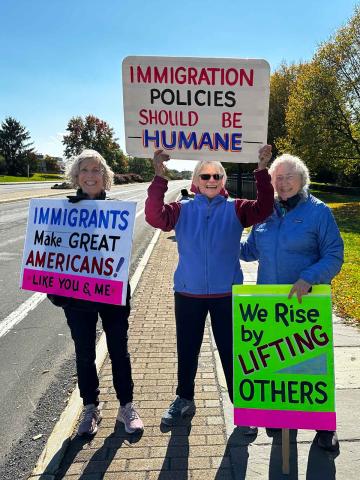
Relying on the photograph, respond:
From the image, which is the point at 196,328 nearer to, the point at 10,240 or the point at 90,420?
the point at 90,420

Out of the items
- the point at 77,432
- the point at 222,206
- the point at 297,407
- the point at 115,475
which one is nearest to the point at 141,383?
the point at 77,432

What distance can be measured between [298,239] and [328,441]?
4.55 ft

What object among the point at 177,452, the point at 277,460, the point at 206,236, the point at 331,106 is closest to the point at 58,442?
the point at 177,452

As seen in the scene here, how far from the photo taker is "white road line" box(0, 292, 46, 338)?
5.66 metres

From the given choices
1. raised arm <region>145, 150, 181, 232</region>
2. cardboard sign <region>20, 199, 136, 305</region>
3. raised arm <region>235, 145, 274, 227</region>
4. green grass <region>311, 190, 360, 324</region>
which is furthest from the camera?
green grass <region>311, 190, 360, 324</region>

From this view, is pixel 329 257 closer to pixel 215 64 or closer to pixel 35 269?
pixel 215 64

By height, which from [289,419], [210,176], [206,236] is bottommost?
[289,419]

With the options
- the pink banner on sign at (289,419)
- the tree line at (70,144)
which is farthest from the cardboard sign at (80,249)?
the tree line at (70,144)

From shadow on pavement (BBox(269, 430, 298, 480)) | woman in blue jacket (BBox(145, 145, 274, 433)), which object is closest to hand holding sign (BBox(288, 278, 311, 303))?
woman in blue jacket (BBox(145, 145, 274, 433))

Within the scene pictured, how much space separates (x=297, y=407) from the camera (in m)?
2.78

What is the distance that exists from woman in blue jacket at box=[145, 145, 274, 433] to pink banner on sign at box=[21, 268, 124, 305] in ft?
1.54

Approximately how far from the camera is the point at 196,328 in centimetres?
323

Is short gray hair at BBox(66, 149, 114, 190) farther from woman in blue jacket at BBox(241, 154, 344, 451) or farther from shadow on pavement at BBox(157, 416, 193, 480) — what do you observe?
shadow on pavement at BBox(157, 416, 193, 480)

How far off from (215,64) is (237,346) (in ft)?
6.37
